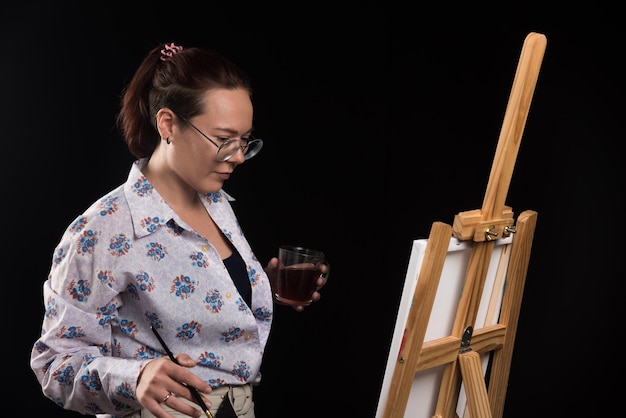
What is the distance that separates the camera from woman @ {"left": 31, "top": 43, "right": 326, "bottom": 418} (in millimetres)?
1877

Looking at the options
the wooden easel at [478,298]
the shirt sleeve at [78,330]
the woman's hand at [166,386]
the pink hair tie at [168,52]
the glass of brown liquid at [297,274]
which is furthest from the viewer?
the glass of brown liquid at [297,274]

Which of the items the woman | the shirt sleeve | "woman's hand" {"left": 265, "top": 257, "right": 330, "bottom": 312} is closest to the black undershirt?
the woman

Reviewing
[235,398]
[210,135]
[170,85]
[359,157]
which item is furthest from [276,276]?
[359,157]

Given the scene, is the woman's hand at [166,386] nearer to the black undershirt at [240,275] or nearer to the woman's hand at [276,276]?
the black undershirt at [240,275]

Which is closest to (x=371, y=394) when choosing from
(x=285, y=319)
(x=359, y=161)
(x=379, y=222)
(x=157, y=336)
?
(x=285, y=319)

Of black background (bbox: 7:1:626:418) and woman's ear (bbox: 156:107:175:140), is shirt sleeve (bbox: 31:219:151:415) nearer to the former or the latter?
woman's ear (bbox: 156:107:175:140)

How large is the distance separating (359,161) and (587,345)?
108cm

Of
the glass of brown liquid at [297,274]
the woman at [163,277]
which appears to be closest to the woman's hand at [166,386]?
the woman at [163,277]

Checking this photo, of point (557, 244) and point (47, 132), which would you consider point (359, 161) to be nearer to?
point (557, 244)

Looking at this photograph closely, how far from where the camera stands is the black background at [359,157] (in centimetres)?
294

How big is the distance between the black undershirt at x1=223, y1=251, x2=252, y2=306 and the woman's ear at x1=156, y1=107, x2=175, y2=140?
37cm

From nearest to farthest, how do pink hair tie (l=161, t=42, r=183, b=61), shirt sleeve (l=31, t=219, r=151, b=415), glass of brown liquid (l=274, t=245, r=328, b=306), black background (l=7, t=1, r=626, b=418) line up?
1. shirt sleeve (l=31, t=219, r=151, b=415)
2. pink hair tie (l=161, t=42, r=183, b=61)
3. glass of brown liquid (l=274, t=245, r=328, b=306)
4. black background (l=7, t=1, r=626, b=418)

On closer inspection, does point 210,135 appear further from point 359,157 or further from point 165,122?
point 359,157

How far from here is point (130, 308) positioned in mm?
1980
